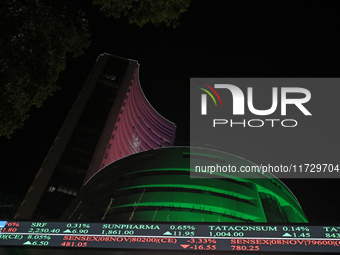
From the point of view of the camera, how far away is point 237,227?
25.4ft

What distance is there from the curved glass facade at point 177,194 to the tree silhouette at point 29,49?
13656 millimetres

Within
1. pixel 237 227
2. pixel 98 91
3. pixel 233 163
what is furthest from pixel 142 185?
pixel 98 91

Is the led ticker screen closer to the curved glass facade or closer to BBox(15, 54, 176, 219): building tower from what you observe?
the curved glass facade

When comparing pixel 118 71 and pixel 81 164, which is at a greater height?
pixel 118 71

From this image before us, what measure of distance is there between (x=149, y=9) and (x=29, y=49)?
4416mm

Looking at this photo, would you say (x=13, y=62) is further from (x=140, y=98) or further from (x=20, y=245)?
(x=140, y=98)

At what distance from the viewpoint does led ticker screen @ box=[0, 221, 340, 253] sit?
24.1 ft

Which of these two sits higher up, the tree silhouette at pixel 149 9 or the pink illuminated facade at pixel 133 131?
the pink illuminated facade at pixel 133 131

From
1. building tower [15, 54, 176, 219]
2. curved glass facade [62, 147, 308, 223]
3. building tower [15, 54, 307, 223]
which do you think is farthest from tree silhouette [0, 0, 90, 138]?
building tower [15, 54, 176, 219]

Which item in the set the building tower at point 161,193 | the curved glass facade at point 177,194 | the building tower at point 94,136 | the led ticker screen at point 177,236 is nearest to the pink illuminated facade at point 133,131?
the building tower at point 94,136

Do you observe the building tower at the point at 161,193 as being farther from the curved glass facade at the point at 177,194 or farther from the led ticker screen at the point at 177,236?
the led ticker screen at the point at 177,236

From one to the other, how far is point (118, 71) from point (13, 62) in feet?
215

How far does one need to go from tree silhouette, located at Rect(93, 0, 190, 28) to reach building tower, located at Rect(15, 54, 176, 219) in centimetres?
4457

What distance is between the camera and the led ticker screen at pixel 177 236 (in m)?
7.33
